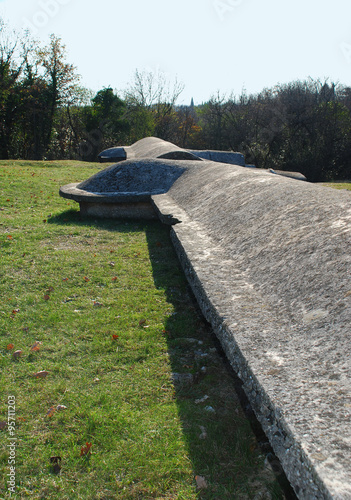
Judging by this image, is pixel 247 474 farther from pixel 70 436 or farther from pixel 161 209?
pixel 161 209

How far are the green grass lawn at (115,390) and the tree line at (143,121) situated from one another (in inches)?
752

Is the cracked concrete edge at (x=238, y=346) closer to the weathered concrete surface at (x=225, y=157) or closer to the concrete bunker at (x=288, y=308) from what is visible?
the concrete bunker at (x=288, y=308)

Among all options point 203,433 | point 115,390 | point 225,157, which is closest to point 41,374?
point 115,390

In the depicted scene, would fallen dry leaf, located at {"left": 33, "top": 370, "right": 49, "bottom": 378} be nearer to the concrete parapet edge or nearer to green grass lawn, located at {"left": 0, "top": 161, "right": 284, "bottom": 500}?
green grass lawn, located at {"left": 0, "top": 161, "right": 284, "bottom": 500}

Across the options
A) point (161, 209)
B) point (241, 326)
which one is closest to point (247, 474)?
point (241, 326)

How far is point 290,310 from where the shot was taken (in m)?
1.72

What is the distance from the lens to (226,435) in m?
1.95

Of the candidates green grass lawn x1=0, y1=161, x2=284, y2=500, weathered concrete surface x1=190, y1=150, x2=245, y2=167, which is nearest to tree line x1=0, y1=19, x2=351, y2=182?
weathered concrete surface x1=190, y1=150, x2=245, y2=167

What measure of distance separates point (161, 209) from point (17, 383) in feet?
8.92

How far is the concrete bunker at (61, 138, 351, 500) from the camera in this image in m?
1.07

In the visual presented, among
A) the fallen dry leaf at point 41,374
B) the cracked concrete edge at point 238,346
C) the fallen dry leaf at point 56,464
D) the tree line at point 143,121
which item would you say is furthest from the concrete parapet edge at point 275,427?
the tree line at point 143,121

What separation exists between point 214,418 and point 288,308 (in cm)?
82

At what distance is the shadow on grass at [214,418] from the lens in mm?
1673

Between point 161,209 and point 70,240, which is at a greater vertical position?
point 161,209
